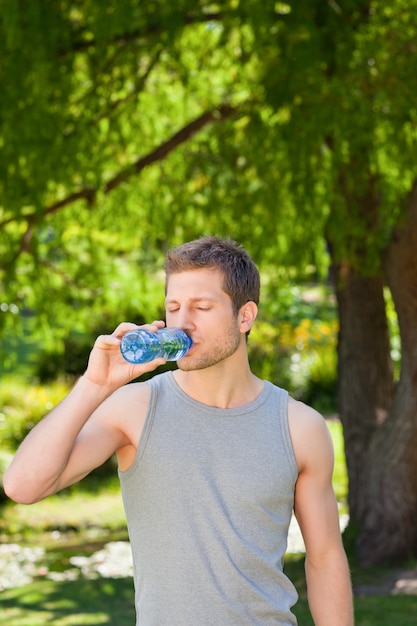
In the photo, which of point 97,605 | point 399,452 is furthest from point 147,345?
point 399,452

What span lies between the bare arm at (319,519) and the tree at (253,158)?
15.5ft

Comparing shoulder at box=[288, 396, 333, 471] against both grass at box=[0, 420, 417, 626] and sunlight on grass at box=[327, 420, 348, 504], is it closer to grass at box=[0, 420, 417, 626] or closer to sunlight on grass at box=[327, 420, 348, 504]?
grass at box=[0, 420, 417, 626]

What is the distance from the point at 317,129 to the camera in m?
7.15

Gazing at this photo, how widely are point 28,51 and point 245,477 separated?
5742mm

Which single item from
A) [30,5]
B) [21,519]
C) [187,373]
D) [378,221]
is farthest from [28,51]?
[21,519]

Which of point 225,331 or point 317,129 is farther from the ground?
point 317,129

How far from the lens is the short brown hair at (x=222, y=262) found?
2.48 m

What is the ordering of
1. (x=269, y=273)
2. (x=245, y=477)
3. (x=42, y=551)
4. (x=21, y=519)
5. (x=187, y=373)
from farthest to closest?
(x=21, y=519)
(x=42, y=551)
(x=269, y=273)
(x=187, y=373)
(x=245, y=477)

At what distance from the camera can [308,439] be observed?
2516 millimetres

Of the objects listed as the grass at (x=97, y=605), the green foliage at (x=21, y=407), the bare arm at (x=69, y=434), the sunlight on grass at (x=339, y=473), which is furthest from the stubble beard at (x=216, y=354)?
the green foliage at (x=21, y=407)

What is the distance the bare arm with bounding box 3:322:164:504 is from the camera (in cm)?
229

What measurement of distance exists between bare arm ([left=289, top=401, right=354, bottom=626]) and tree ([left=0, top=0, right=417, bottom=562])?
186 inches

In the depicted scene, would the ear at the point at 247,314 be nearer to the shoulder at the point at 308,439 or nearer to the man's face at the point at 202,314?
the man's face at the point at 202,314

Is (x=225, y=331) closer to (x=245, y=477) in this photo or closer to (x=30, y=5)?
(x=245, y=477)
